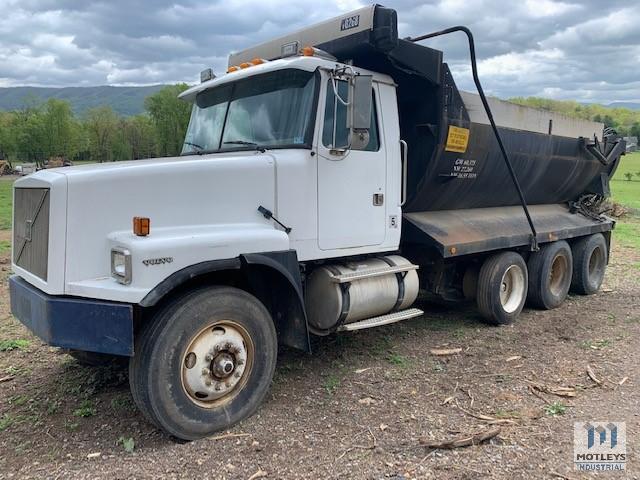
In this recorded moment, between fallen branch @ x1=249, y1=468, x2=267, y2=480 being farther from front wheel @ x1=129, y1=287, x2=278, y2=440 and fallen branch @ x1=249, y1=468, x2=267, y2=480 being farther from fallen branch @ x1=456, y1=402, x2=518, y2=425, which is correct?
fallen branch @ x1=456, y1=402, x2=518, y2=425

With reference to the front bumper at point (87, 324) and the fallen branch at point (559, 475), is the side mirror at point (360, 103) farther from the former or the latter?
the fallen branch at point (559, 475)

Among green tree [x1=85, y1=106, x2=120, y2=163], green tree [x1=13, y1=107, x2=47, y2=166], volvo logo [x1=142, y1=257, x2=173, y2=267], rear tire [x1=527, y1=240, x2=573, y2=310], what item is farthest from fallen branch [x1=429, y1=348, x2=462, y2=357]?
green tree [x1=13, y1=107, x2=47, y2=166]

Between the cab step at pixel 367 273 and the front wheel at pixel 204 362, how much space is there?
0.93 metres

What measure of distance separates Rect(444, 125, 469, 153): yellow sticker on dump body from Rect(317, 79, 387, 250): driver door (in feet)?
3.18

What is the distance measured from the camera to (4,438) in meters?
4.04

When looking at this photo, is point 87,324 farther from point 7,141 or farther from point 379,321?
point 7,141

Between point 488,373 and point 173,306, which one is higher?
point 173,306

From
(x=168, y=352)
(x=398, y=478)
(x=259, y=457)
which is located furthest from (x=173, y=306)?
(x=398, y=478)

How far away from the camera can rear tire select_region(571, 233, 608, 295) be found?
29.4 feet

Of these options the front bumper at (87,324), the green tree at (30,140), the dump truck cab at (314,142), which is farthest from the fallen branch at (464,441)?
the green tree at (30,140)

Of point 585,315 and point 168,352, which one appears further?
point 585,315

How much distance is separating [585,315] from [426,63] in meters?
4.42

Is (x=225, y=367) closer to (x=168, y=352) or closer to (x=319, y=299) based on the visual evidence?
(x=168, y=352)

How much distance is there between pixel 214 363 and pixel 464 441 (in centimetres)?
187
